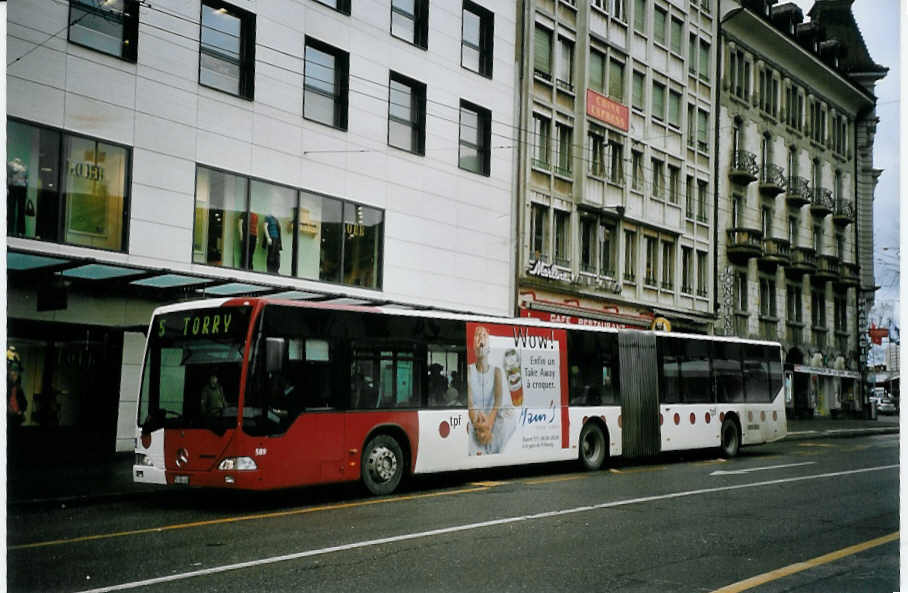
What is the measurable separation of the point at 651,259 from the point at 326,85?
17.0 metres

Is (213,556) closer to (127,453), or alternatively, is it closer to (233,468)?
(233,468)

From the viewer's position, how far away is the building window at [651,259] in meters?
34.0

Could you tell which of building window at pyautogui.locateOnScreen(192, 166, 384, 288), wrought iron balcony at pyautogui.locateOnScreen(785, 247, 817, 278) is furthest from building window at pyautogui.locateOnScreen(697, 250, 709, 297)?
building window at pyautogui.locateOnScreen(192, 166, 384, 288)

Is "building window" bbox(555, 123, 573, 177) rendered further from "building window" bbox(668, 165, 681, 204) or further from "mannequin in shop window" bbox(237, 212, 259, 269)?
"mannequin in shop window" bbox(237, 212, 259, 269)

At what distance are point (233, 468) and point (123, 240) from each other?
204 inches

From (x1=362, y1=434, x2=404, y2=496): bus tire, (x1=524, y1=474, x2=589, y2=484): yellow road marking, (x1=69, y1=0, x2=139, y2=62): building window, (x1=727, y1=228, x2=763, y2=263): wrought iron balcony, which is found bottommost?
(x1=524, y1=474, x2=589, y2=484): yellow road marking

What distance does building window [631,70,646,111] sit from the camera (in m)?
33.3

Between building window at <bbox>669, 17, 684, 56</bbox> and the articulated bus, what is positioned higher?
building window at <bbox>669, 17, 684, 56</bbox>

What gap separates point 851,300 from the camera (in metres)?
15.6

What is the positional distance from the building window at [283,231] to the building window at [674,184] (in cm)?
1528

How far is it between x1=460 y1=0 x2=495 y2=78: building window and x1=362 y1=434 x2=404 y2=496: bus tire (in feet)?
38.0

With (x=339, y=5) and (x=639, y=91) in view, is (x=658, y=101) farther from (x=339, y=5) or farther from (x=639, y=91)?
(x=339, y=5)

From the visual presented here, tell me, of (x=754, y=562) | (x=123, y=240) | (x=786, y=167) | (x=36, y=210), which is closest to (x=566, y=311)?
(x=786, y=167)

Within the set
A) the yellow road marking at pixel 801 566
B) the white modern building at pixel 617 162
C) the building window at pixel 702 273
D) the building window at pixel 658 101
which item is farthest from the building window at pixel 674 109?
the yellow road marking at pixel 801 566
